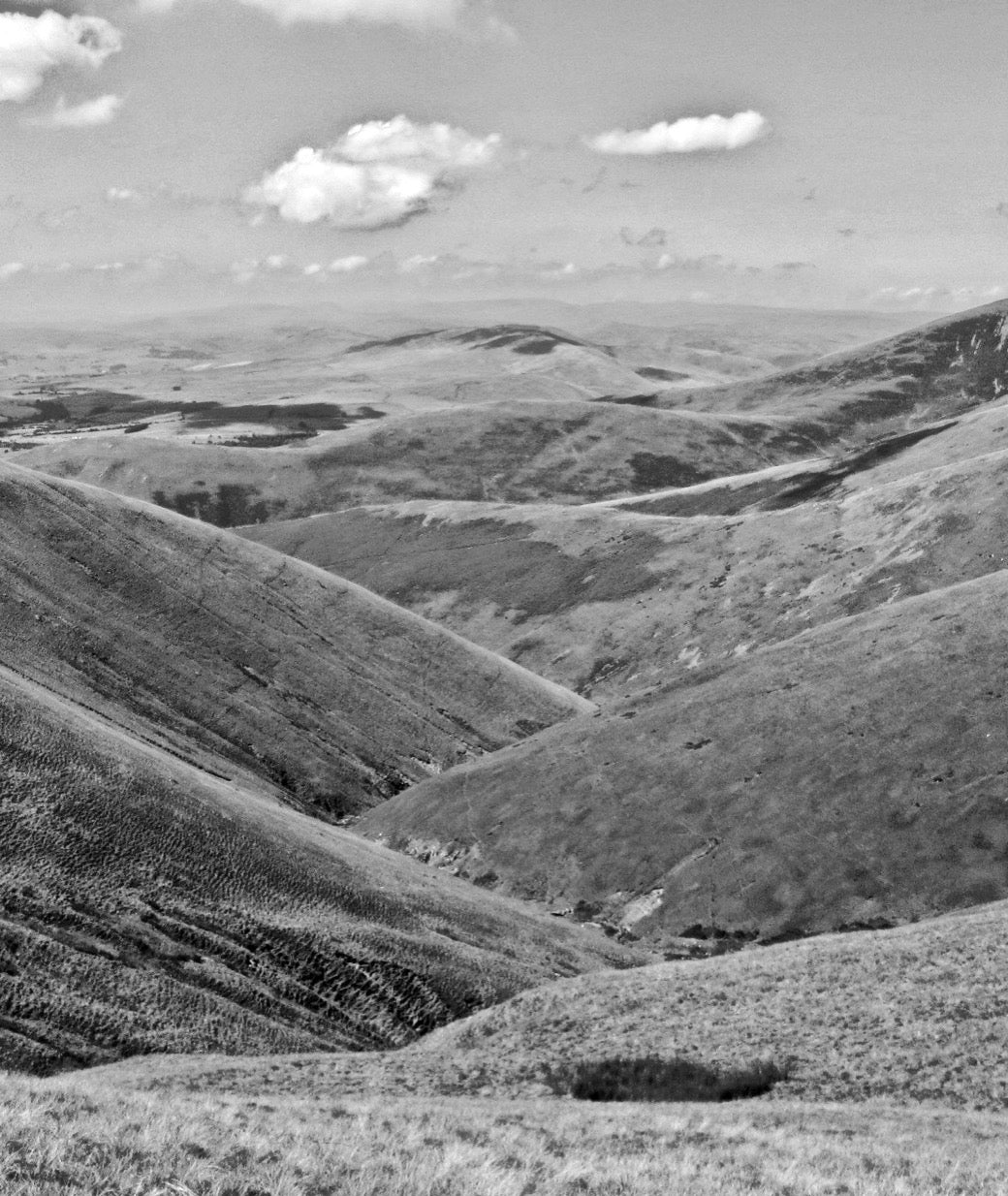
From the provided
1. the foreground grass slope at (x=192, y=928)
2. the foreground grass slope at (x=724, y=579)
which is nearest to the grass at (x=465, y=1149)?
the foreground grass slope at (x=192, y=928)

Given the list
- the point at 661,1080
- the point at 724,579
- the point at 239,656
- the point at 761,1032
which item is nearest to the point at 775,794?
the point at 761,1032

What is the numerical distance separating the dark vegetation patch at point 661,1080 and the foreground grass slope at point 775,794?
4019 centimetres

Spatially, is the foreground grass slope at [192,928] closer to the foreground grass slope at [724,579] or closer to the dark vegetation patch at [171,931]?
the dark vegetation patch at [171,931]

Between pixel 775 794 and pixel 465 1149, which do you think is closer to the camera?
pixel 465 1149

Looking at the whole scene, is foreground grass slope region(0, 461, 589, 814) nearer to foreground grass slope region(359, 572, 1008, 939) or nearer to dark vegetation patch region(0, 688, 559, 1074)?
foreground grass slope region(359, 572, 1008, 939)

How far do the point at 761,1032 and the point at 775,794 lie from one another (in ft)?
157

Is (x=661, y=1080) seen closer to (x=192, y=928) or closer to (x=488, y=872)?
(x=192, y=928)

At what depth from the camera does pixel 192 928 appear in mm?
53531

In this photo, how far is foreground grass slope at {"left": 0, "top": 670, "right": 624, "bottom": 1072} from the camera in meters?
45.9

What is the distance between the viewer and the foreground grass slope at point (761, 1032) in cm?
3356

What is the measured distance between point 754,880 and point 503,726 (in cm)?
5110

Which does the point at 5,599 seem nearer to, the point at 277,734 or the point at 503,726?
the point at 277,734

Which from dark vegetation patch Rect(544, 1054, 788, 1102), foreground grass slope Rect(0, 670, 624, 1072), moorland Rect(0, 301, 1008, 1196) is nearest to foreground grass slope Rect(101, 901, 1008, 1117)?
moorland Rect(0, 301, 1008, 1196)

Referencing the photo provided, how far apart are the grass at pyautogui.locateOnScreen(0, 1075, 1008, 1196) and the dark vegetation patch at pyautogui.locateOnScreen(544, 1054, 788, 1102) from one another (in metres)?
3.94
